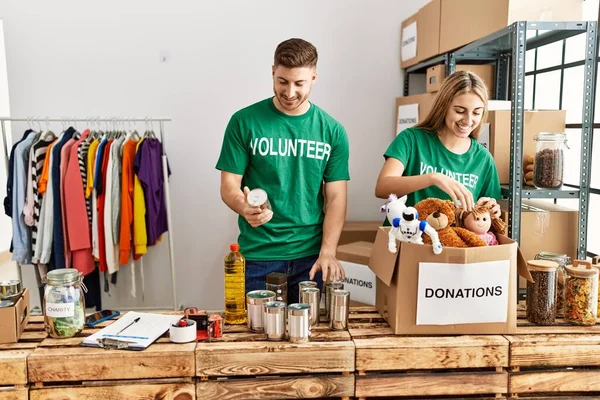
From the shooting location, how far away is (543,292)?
158cm

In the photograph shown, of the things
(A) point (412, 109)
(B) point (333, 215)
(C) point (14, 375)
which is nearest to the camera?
(C) point (14, 375)

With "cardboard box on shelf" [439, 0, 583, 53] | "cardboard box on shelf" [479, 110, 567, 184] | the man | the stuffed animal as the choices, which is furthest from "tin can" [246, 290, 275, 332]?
"cardboard box on shelf" [439, 0, 583, 53]

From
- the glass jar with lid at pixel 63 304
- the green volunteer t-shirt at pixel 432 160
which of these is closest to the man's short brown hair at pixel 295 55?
the green volunteer t-shirt at pixel 432 160

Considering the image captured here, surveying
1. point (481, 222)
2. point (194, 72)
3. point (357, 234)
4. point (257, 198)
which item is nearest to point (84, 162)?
point (194, 72)

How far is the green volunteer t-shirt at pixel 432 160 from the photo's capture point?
1.90 metres

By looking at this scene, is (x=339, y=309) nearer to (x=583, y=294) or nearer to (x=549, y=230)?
(x=583, y=294)

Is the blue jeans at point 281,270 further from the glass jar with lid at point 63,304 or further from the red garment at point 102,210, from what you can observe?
the red garment at point 102,210

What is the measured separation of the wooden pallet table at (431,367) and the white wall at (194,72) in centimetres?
237

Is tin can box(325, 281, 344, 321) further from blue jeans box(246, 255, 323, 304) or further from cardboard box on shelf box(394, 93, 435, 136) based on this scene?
cardboard box on shelf box(394, 93, 435, 136)

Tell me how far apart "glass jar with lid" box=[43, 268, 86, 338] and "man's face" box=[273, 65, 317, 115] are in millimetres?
Answer: 854

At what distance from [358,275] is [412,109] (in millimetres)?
1377

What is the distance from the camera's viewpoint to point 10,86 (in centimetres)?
356

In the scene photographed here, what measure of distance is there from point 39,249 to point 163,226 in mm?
684

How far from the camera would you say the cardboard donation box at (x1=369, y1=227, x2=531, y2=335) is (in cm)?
146
